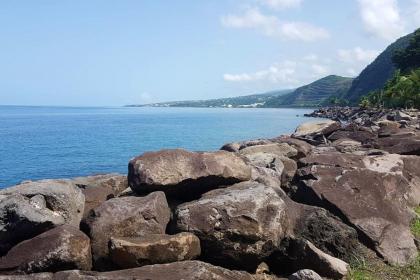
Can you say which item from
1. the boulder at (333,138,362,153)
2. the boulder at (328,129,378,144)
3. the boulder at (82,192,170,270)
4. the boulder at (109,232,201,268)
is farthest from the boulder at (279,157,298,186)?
the boulder at (328,129,378,144)

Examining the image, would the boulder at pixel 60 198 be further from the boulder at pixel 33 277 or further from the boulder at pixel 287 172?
the boulder at pixel 287 172

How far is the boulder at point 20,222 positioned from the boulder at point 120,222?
0.82m

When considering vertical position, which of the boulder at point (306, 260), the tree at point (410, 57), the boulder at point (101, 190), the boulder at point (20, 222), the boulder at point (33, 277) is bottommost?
the boulder at point (306, 260)

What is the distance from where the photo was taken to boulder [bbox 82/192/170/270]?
10398mm

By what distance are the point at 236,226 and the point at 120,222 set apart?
2.41 m

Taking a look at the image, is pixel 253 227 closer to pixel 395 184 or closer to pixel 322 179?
pixel 322 179

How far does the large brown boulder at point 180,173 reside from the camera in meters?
12.1

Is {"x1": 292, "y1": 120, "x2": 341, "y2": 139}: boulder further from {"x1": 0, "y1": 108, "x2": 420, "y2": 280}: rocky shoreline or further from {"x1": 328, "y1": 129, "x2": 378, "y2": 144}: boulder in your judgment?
{"x1": 0, "y1": 108, "x2": 420, "y2": 280}: rocky shoreline

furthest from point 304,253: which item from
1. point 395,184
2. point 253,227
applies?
point 395,184

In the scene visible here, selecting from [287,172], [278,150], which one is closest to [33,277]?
[287,172]

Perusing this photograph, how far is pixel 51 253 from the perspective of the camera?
957 cm

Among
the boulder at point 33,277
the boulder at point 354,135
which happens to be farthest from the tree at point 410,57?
the boulder at point 33,277

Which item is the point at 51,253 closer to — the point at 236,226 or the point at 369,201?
the point at 236,226

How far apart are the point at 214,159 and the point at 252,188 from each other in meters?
1.50
